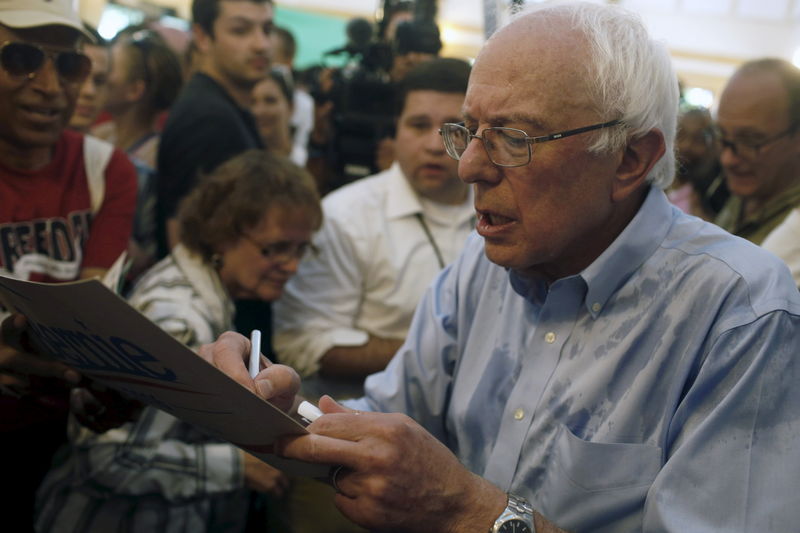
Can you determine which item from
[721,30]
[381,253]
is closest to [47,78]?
[381,253]

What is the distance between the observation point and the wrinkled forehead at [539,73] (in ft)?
4.68

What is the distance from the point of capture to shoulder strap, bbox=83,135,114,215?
203cm

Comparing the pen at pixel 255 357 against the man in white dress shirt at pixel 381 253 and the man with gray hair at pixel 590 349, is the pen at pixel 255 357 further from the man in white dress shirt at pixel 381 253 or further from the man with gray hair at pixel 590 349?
the man in white dress shirt at pixel 381 253

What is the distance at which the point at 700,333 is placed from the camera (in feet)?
4.42

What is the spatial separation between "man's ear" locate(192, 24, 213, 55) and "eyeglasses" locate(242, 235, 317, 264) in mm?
1379

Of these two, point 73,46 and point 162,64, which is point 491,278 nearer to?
point 73,46

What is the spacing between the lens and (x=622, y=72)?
1.44m

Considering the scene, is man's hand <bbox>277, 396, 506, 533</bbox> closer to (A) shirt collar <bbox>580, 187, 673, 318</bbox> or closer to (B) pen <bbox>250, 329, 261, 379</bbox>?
(B) pen <bbox>250, 329, 261, 379</bbox>

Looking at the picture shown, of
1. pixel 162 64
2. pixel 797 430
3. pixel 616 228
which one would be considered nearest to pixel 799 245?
pixel 616 228

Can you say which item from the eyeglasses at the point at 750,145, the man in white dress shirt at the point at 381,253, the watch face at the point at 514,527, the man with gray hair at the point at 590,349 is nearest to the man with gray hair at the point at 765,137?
the eyeglasses at the point at 750,145

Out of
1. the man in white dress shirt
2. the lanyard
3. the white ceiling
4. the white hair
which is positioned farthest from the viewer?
the white ceiling

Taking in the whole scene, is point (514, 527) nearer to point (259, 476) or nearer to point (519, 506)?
point (519, 506)

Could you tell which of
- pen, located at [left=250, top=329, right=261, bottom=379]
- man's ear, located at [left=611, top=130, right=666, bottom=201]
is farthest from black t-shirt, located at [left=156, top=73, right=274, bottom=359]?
man's ear, located at [left=611, top=130, right=666, bottom=201]

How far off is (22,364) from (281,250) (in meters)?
0.93
